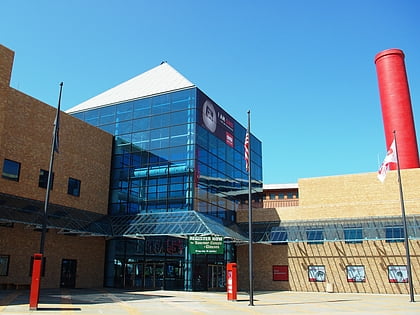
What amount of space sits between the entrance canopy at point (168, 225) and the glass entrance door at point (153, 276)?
308cm

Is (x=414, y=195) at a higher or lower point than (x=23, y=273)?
higher

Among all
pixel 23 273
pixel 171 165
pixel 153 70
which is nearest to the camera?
pixel 23 273

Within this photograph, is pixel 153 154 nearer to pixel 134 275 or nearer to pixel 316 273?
pixel 134 275

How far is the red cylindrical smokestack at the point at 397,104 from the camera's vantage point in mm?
42500

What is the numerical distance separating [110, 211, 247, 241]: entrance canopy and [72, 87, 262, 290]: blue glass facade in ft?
2.56

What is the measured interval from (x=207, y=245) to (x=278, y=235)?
8912 millimetres

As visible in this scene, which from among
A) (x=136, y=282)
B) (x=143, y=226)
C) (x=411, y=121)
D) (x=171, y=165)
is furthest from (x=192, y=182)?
(x=411, y=121)

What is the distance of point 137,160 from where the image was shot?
35.9 meters

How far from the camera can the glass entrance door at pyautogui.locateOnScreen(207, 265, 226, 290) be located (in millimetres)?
33812

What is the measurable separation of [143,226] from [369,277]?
1765cm

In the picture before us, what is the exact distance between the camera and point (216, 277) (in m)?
34.6

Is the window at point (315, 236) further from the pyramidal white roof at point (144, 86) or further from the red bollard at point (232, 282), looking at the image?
the pyramidal white roof at point (144, 86)

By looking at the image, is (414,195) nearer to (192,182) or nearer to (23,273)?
(192,182)

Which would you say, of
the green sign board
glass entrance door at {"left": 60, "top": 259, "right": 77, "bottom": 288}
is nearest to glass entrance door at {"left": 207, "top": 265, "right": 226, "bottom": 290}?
the green sign board
